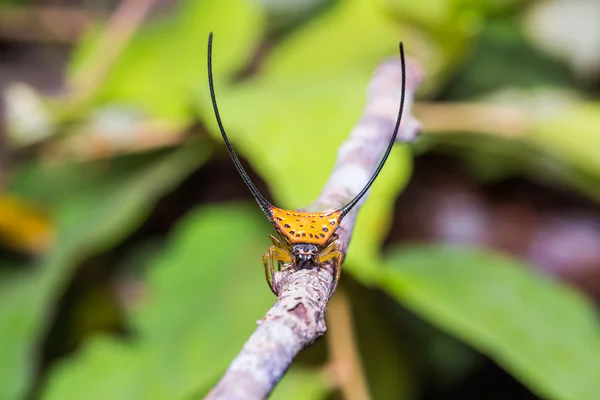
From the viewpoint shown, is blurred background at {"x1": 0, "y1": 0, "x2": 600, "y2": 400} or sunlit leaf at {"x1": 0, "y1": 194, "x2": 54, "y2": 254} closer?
blurred background at {"x1": 0, "y1": 0, "x2": 600, "y2": 400}

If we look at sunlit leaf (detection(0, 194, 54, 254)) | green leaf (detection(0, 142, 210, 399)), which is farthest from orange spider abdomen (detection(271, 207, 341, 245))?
sunlit leaf (detection(0, 194, 54, 254))

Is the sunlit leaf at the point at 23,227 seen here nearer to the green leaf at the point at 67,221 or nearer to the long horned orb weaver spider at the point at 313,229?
the green leaf at the point at 67,221

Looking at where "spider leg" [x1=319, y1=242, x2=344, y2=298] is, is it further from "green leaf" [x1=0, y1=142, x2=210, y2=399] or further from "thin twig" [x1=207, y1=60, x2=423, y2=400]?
"green leaf" [x1=0, y1=142, x2=210, y2=399]

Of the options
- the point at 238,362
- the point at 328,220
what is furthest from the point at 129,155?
the point at 238,362

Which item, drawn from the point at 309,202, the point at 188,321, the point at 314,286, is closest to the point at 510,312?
the point at 309,202

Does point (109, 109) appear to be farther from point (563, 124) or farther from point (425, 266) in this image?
point (563, 124)

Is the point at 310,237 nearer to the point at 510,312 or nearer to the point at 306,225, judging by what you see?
the point at 306,225
